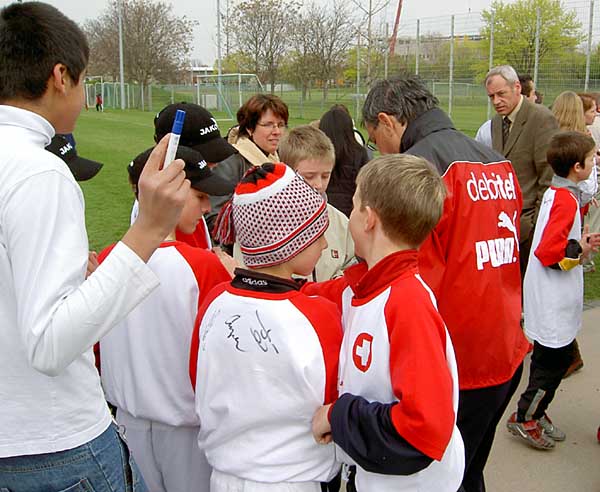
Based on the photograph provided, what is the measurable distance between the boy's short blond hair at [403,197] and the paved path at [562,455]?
224 cm

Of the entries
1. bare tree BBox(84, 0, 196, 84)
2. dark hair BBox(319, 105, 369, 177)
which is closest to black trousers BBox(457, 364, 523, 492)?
dark hair BBox(319, 105, 369, 177)

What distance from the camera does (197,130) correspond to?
2840 millimetres

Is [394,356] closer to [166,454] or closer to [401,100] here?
[166,454]

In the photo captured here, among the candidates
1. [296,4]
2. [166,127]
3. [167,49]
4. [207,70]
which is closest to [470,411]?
[166,127]

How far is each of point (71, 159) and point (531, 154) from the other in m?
4.22

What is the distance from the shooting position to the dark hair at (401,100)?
9.30 ft

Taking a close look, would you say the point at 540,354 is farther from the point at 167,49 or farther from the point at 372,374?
the point at 167,49

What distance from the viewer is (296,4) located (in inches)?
1622

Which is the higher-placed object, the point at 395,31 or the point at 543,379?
Result: the point at 395,31

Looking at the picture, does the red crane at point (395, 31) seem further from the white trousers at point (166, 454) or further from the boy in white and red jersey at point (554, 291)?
the white trousers at point (166, 454)

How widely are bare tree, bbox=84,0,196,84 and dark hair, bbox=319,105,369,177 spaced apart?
5307cm

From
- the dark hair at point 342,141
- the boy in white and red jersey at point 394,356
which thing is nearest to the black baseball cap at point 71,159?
the boy in white and red jersey at point 394,356

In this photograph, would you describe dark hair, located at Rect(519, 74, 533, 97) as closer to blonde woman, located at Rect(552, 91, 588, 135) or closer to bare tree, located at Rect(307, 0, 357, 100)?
blonde woman, located at Rect(552, 91, 588, 135)
